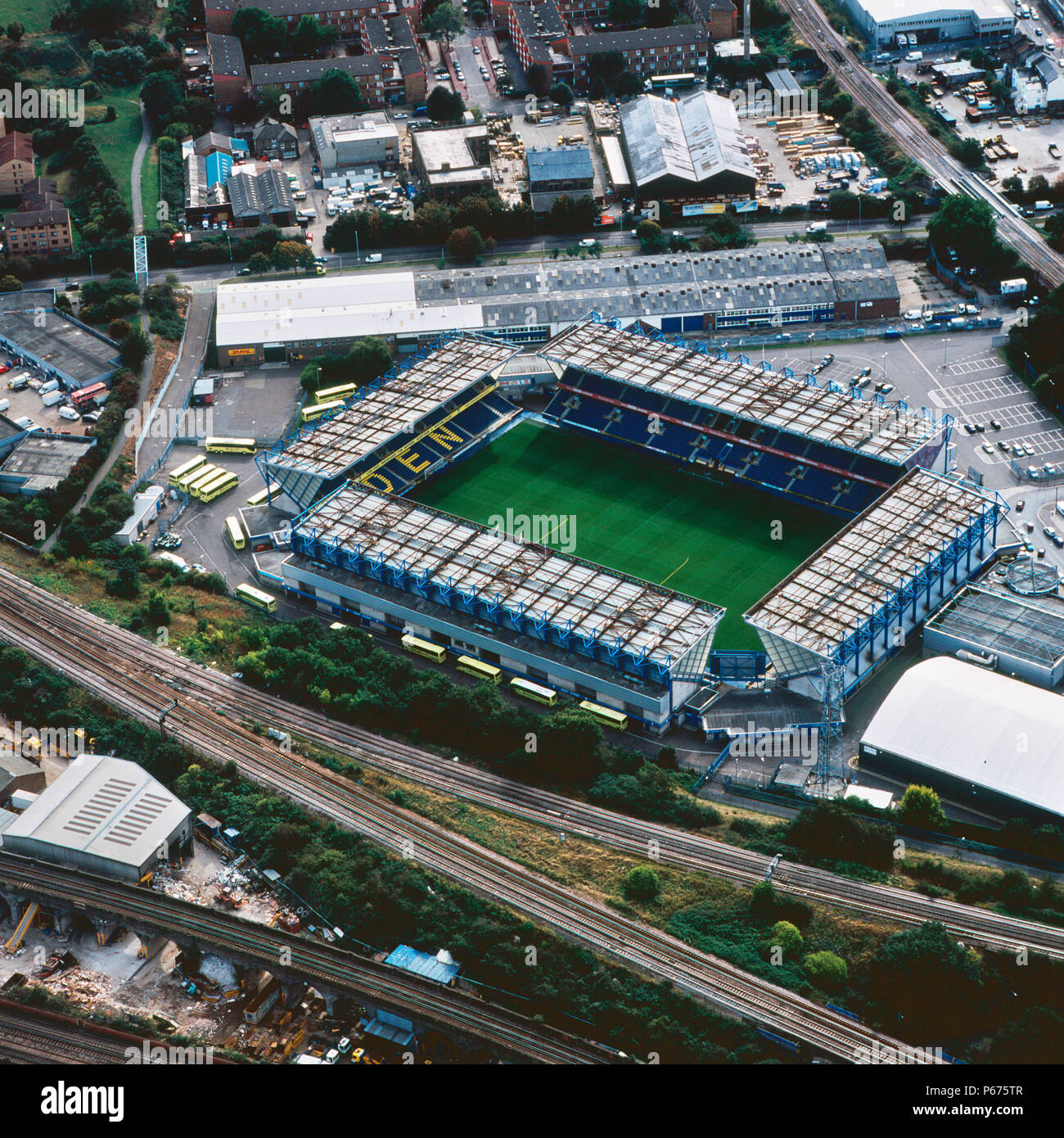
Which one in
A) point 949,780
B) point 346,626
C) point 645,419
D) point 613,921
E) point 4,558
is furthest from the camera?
point 645,419

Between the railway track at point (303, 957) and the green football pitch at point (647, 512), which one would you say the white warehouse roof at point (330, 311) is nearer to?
the green football pitch at point (647, 512)

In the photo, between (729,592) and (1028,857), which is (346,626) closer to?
(729,592)

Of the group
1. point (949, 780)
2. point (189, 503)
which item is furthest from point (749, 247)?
point (949, 780)

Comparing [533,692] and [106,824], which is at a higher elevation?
[533,692]

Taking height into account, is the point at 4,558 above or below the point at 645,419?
below

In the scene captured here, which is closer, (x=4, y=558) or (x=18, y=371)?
(x=4, y=558)

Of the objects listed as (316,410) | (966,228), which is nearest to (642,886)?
(316,410)

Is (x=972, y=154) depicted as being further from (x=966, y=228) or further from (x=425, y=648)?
(x=425, y=648)

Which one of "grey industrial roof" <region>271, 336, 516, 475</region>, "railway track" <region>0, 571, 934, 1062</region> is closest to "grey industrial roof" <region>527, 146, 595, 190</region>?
"grey industrial roof" <region>271, 336, 516, 475</region>
